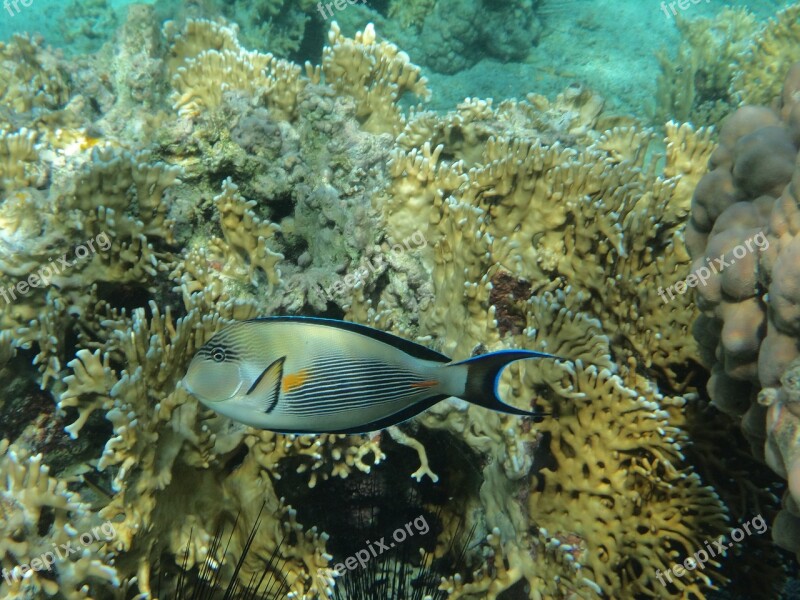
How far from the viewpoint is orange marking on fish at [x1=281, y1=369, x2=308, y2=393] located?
5.28 feet

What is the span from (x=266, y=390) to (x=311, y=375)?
155 mm

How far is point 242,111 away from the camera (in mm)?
4289

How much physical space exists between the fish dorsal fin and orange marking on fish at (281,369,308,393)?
2 cm

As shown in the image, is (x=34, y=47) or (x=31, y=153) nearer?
(x=31, y=153)

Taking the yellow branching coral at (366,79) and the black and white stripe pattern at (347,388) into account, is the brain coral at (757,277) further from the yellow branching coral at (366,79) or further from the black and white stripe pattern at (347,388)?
the yellow branching coral at (366,79)

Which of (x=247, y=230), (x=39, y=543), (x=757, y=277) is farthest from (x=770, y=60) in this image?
(x=39, y=543)

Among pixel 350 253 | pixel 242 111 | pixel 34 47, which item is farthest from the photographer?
pixel 34 47

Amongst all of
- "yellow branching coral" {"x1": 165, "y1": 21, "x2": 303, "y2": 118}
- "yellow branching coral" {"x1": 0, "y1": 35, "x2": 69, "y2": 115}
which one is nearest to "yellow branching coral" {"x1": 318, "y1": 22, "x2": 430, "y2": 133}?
"yellow branching coral" {"x1": 165, "y1": 21, "x2": 303, "y2": 118}

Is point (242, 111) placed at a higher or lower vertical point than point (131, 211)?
higher

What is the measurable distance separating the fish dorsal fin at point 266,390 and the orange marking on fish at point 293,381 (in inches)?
0.7

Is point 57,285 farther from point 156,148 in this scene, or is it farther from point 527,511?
point 527,511

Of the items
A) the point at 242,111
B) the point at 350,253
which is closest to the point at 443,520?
the point at 350,253

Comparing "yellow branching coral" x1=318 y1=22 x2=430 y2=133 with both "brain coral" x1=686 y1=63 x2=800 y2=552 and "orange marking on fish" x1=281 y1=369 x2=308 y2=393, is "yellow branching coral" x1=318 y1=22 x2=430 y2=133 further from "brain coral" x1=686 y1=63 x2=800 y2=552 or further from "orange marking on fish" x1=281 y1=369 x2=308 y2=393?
"orange marking on fish" x1=281 y1=369 x2=308 y2=393

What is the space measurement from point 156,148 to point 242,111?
0.79 metres
